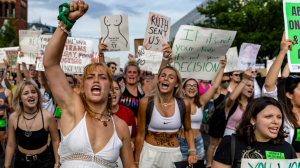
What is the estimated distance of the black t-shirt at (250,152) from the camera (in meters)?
2.47

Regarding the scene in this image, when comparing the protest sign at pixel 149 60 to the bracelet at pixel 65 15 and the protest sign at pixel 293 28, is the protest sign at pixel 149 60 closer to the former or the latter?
the protest sign at pixel 293 28

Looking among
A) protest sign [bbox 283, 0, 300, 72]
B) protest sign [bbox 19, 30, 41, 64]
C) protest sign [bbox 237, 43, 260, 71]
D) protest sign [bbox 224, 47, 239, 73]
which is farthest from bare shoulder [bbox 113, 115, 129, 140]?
protest sign [bbox 19, 30, 41, 64]

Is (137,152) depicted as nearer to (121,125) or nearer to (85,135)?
(121,125)

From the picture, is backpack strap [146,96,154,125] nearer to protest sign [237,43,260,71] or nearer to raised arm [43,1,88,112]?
raised arm [43,1,88,112]

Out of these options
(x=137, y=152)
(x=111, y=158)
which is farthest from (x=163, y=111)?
A: (x=111, y=158)

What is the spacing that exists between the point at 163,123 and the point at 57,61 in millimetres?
A: 2037

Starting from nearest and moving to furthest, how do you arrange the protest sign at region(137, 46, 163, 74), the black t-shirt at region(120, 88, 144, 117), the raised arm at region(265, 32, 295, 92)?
the raised arm at region(265, 32, 295, 92) < the black t-shirt at region(120, 88, 144, 117) < the protest sign at region(137, 46, 163, 74)

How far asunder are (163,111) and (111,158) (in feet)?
5.91

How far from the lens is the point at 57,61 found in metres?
2.15

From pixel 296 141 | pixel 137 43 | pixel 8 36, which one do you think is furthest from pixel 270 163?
pixel 8 36

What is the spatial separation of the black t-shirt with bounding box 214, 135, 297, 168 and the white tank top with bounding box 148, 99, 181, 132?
1404mm

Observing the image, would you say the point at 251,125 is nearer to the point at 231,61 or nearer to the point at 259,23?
the point at 231,61

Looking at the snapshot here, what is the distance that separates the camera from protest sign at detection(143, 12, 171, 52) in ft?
20.9

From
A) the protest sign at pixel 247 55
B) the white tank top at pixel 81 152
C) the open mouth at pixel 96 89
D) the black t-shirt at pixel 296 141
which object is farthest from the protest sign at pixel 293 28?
the protest sign at pixel 247 55
